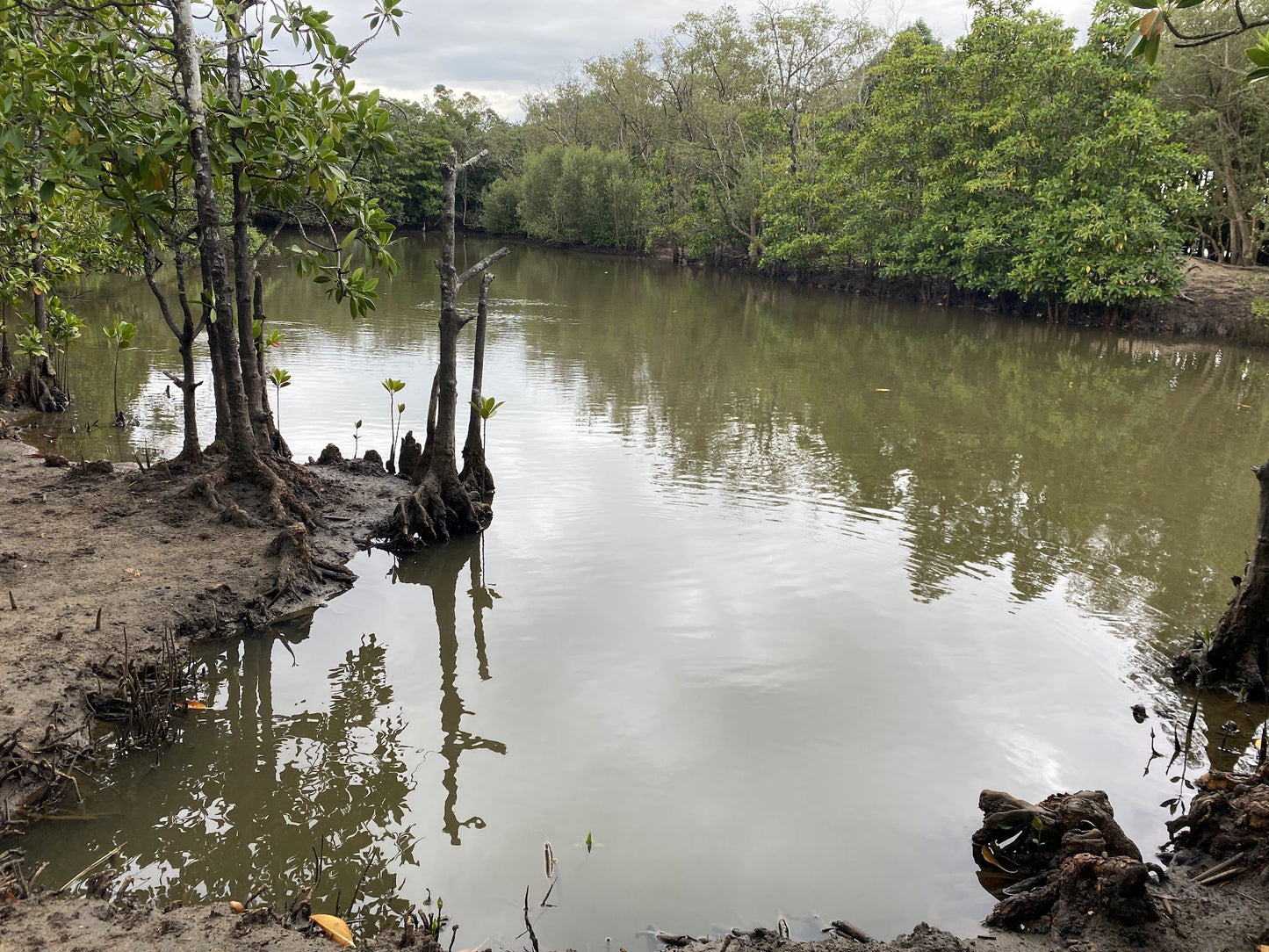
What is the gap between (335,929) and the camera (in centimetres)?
407

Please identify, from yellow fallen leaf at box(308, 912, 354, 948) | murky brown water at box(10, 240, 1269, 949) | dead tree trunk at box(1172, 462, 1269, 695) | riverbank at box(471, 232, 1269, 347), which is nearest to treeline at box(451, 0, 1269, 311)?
riverbank at box(471, 232, 1269, 347)

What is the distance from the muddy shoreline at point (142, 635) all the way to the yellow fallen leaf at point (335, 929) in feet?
0.20

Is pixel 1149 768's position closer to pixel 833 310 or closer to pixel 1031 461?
pixel 1031 461

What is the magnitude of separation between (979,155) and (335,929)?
29.2m

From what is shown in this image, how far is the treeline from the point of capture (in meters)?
24.6

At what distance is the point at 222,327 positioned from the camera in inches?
341

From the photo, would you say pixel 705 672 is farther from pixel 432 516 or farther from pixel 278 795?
pixel 432 516

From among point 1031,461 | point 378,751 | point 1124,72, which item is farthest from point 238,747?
point 1124,72

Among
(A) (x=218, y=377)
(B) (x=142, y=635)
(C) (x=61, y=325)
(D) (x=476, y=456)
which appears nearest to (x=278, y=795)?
(B) (x=142, y=635)

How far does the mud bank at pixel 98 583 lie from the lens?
5418 millimetres

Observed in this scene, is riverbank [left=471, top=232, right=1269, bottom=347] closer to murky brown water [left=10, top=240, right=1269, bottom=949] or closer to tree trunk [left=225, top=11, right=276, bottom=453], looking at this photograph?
murky brown water [left=10, top=240, right=1269, bottom=949]

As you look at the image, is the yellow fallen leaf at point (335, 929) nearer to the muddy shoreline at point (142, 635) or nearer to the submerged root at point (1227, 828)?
the muddy shoreline at point (142, 635)

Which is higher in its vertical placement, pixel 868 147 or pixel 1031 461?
pixel 868 147

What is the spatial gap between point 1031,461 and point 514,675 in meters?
9.80
